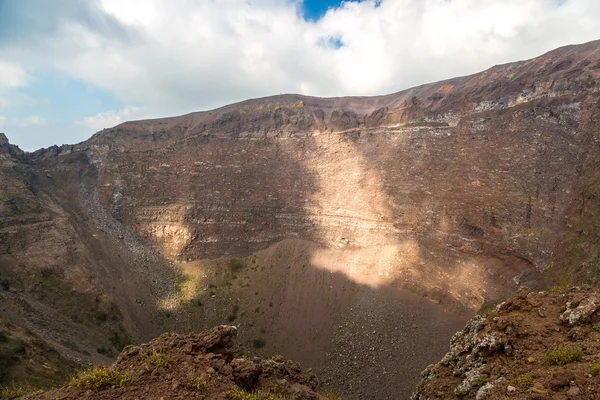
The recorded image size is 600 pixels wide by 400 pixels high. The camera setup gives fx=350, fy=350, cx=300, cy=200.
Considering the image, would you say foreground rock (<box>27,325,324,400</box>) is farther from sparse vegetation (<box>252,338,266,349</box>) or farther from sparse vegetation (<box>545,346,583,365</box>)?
sparse vegetation (<box>252,338,266,349</box>)

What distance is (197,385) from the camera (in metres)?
6.80

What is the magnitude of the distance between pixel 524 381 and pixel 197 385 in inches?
244

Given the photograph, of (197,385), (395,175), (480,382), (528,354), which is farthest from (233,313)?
(528,354)

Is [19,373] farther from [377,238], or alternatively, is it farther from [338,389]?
[377,238]

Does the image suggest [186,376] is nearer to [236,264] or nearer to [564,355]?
[564,355]

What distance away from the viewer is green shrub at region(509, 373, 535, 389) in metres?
6.42

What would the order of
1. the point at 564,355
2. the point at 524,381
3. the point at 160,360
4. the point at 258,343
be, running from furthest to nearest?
the point at 258,343 < the point at 160,360 < the point at 564,355 < the point at 524,381

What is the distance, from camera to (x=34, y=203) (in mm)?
34906

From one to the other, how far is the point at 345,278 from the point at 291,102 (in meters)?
25.5

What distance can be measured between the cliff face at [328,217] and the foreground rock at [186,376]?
15136mm

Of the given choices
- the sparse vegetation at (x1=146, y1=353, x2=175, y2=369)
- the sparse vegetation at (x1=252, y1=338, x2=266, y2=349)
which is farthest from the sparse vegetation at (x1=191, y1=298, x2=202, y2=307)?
the sparse vegetation at (x1=146, y1=353, x2=175, y2=369)

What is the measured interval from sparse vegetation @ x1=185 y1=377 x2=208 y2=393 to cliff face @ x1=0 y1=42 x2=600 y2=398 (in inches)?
686

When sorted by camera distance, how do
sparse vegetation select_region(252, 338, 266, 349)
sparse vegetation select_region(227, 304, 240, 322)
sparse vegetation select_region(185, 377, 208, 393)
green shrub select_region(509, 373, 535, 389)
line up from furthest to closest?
1. sparse vegetation select_region(227, 304, 240, 322)
2. sparse vegetation select_region(252, 338, 266, 349)
3. sparse vegetation select_region(185, 377, 208, 393)
4. green shrub select_region(509, 373, 535, 389)

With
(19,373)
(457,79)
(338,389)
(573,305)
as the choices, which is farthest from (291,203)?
(573,305)
